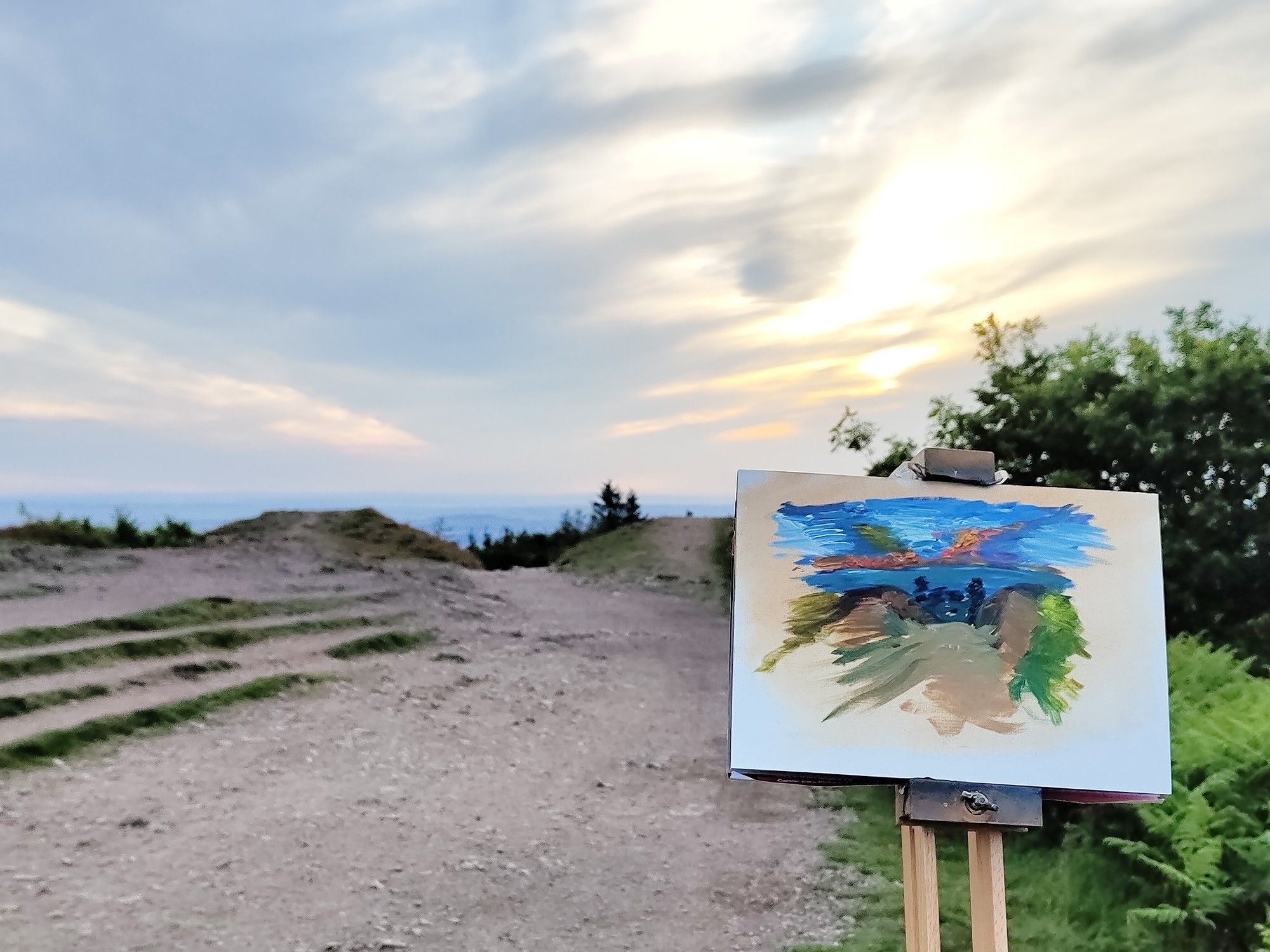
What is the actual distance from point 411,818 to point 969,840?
2710 mm

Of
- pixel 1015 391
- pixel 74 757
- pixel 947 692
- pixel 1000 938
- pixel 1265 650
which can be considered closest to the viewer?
pixel 1000 938

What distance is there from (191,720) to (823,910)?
9.81 ft

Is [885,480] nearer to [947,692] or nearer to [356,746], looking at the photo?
[947,692]

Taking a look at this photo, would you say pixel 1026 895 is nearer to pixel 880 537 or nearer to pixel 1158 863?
pixel 1158 863

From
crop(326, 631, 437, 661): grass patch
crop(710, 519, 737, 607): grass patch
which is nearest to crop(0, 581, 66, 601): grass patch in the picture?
crop(326, 631, 437, 661): grass patch

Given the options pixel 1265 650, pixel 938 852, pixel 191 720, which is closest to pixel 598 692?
pixel 191 720

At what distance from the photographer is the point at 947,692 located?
Result: 6.23ft

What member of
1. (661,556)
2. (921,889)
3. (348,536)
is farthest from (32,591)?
(921,889)

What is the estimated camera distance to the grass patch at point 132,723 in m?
3.93

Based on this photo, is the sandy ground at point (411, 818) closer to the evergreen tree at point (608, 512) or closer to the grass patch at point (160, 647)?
the grass patch at point (160, 647)

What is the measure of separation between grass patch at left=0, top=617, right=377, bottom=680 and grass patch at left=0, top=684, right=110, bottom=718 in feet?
0.57

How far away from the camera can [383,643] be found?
229 inches

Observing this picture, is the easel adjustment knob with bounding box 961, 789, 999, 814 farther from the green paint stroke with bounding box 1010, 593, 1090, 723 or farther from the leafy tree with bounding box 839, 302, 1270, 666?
the leafy tree with bounding box 839, 302, 1270, 666

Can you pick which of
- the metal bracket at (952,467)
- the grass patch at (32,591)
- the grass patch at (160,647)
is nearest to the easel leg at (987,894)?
the metal bracket at (952,467)
